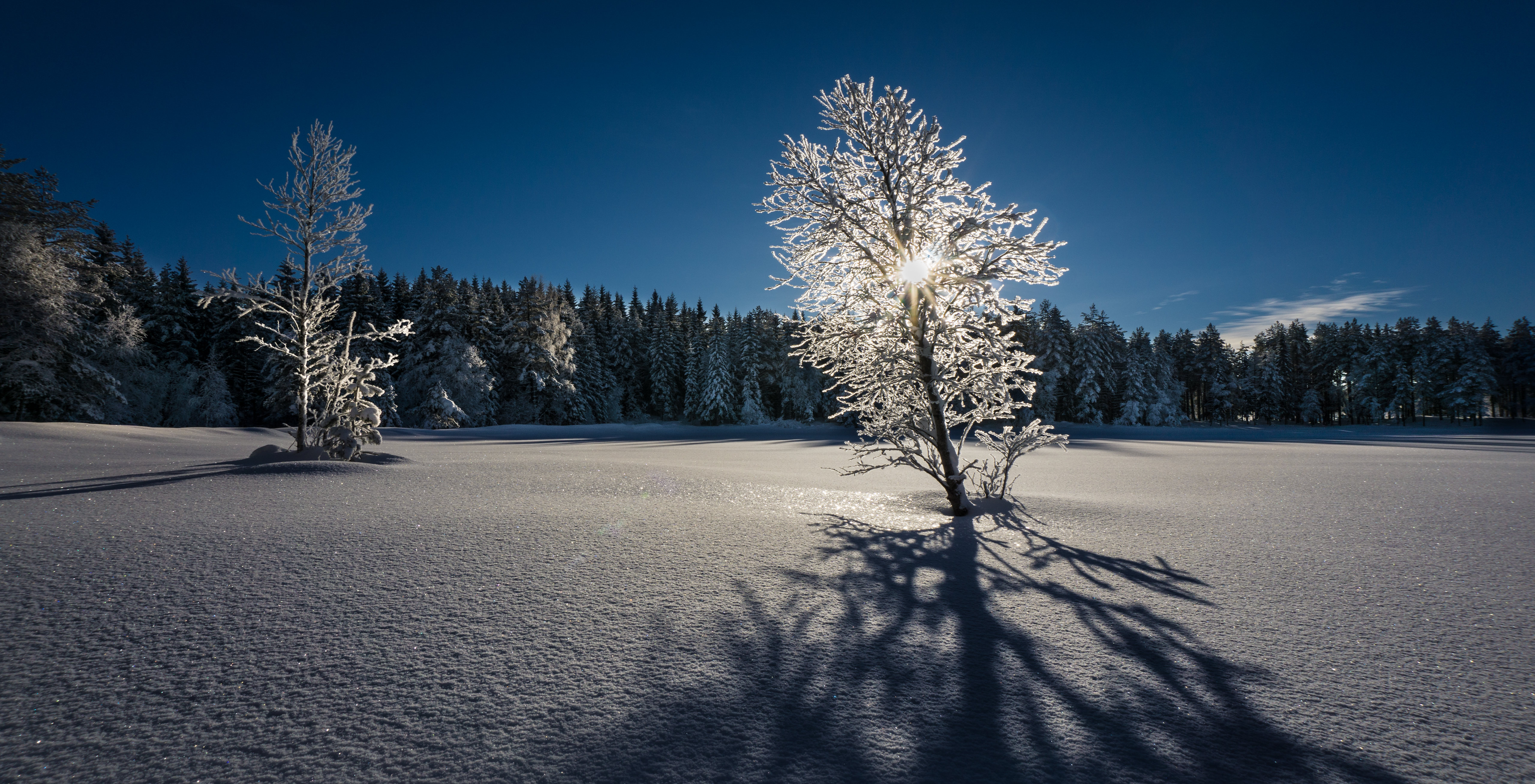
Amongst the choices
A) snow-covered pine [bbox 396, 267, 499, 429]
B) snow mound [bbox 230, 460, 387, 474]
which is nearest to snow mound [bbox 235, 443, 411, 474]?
snow mound [bbox 230, 460, 387, 474]

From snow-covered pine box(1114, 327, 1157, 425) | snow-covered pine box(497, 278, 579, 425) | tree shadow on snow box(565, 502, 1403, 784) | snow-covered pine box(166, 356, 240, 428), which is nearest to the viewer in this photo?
tree shadow on snow box(565, 502, 1403, 784)

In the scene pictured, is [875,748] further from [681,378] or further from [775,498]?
[681,378]

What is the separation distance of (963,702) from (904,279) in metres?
5.65

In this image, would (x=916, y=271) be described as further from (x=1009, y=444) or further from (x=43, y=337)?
(x=43, y=337)

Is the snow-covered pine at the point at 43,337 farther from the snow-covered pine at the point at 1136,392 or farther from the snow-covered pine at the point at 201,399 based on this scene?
the snow-covered pine at the point at 1136,392

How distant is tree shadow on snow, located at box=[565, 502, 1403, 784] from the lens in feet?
7.46

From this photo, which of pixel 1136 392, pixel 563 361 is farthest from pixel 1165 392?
pixel 563 361

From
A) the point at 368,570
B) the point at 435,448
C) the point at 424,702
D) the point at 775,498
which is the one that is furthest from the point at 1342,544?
the point at 435,448

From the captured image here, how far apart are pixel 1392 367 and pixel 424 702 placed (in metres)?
83.8

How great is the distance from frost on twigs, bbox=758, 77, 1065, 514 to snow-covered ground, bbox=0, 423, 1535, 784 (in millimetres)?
1521

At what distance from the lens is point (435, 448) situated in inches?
688

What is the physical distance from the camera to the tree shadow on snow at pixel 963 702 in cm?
227

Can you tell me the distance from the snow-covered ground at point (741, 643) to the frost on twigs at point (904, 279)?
152 cm

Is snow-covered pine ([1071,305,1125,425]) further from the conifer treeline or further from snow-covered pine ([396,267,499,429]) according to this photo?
snow-covered pine ([396,267,499,429])
